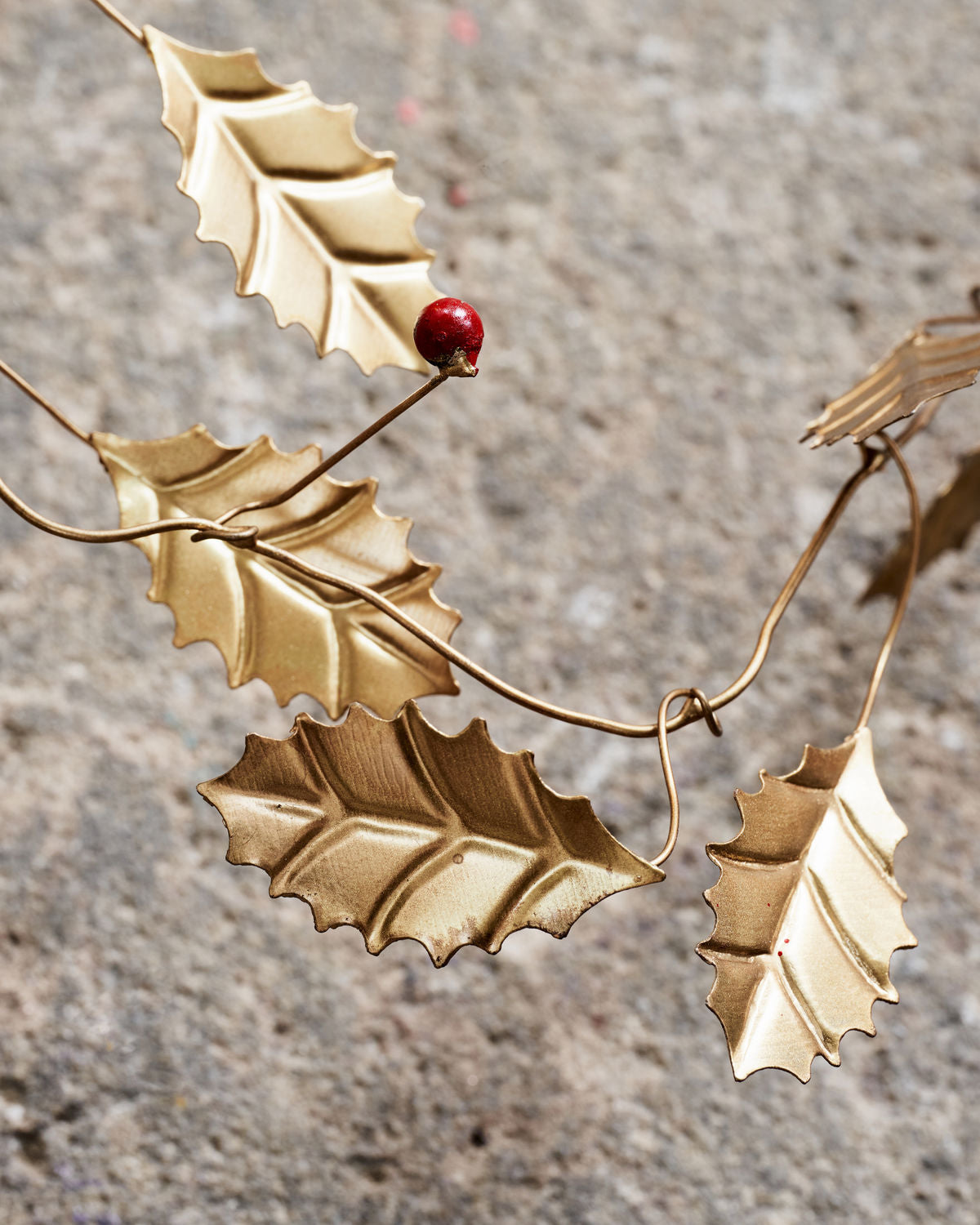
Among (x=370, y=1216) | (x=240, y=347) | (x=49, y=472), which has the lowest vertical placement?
(x=370, y=1216)

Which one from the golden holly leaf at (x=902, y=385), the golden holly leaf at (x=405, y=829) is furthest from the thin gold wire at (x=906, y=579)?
the golden holly leaf at (x=405, y=829)

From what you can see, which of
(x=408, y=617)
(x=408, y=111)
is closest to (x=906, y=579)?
(x=408, y=617)

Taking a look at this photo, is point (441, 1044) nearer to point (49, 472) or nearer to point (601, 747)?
point (601, 747)

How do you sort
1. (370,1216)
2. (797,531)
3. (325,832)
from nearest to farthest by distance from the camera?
(325,832) → (370,1216) → (797,531)

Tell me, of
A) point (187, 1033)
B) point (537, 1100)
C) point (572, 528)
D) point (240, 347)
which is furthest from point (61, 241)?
point (537, 1100)

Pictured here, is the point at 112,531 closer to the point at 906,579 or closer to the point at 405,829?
the point at 405,829

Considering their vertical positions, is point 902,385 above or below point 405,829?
above

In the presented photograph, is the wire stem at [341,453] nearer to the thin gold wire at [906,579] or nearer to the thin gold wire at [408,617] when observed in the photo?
the thin gold wire at [408,617]
